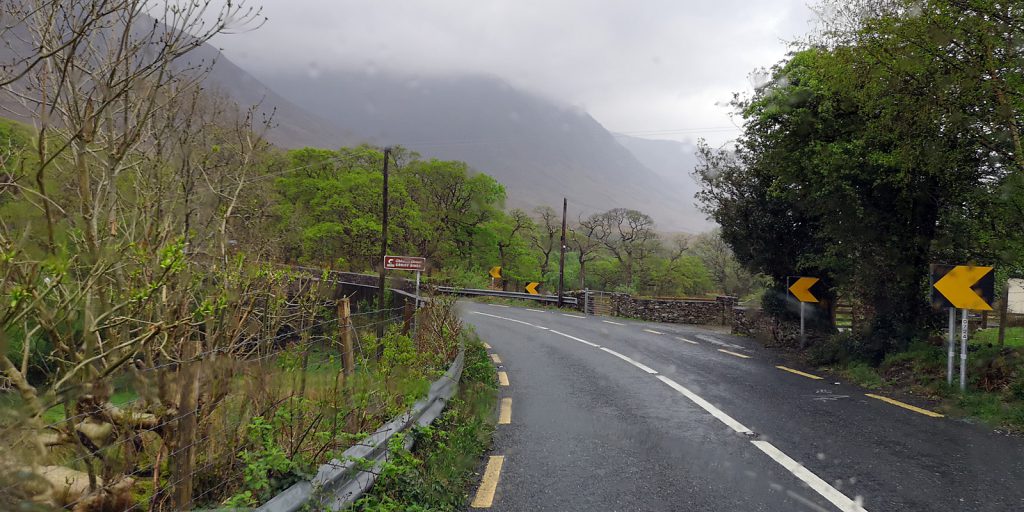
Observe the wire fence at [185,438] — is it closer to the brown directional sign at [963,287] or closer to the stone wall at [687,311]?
the brown directional sign at [963,287]

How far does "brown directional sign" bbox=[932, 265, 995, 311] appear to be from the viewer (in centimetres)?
871

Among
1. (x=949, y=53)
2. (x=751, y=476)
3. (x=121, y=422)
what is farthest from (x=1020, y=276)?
(x=121, y=422)

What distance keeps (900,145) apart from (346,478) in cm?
974

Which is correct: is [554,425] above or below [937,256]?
below

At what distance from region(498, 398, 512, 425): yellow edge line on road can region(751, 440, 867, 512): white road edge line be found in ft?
9.35

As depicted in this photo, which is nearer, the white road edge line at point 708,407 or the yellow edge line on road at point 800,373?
the white road edge line at point 708,407

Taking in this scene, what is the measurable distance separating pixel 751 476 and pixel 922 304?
848cm

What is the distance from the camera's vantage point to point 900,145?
966 centimetres

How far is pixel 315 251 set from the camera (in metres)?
40.2

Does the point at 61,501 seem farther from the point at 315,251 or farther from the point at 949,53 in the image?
the point at 315,251

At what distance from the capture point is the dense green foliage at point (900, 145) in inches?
333

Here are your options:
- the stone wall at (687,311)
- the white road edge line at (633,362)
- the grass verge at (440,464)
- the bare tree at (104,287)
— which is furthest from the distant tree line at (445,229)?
the bare tree at (104,287)

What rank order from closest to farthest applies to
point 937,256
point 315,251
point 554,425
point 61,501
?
point 61,501 → point 554,425 → point 937,256 → point 315,251

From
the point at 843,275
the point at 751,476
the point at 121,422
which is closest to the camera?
the point at 121,422
